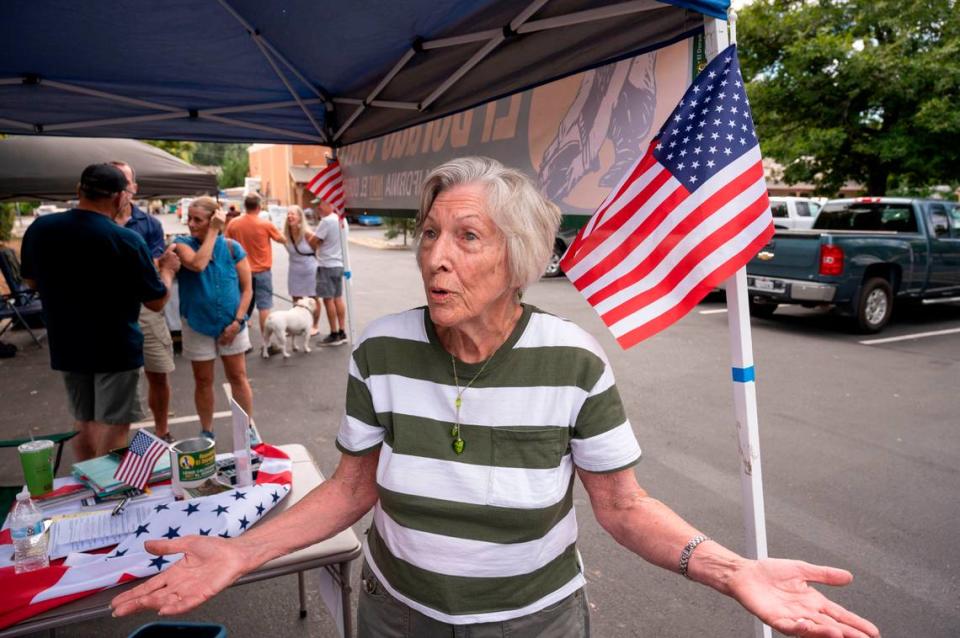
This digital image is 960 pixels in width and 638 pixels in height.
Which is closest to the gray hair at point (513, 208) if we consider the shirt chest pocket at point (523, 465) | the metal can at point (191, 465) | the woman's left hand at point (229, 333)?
the shirt chest pocket at point (523, 465)

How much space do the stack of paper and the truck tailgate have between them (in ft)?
27.4

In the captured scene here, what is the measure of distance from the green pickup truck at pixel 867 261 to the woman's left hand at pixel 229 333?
Answer: 23.0ft

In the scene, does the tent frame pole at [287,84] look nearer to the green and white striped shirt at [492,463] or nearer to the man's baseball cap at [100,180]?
the man's baseball cap at [100,180]

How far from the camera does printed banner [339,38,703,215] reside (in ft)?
6.70

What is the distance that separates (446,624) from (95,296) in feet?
10.3

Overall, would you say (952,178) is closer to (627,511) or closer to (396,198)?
(396,198)

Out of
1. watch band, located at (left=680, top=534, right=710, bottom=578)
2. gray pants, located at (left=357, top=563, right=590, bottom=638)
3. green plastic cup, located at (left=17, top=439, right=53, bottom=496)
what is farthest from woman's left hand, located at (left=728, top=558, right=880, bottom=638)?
green plastic cup, located at (left=17, top=439, right=53, bottom=496)

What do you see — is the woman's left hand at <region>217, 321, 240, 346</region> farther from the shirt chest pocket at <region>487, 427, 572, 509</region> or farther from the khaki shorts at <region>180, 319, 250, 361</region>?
the shirt chest pocket at <region>487, 427, 572, 509</region>

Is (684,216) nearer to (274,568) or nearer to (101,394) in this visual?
(274,568)

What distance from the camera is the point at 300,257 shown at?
8.77 m

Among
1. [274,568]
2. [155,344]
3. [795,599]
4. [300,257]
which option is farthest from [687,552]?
[300,257]

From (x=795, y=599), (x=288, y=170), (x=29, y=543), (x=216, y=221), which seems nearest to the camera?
(x=795, y=599)

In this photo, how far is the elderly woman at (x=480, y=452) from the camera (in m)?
1.49

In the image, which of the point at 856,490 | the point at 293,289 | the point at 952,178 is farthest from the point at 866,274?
the point at 293,289
